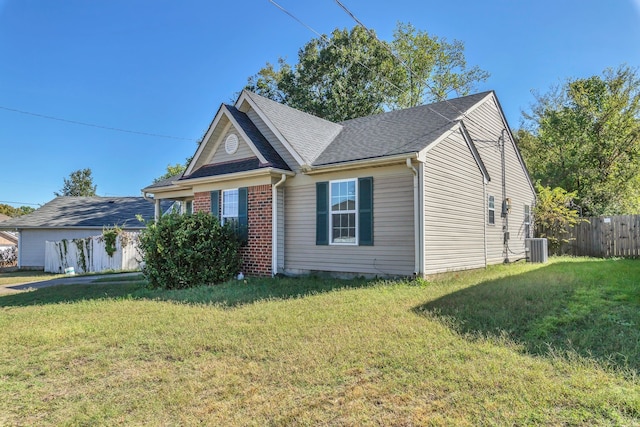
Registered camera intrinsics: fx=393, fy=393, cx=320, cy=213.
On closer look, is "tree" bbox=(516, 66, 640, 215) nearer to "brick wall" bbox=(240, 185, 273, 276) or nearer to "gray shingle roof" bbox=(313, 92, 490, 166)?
"gray shingle roof" bbox=(313, 92, 490, 166)

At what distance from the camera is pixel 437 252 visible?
31.5ft

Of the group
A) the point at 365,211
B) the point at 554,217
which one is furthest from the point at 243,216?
the point at 554,217

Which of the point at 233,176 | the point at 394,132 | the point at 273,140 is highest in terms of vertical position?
the point at 394,132

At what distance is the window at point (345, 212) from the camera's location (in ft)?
32.1

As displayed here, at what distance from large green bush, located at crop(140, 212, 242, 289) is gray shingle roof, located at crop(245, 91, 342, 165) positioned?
3.19 m

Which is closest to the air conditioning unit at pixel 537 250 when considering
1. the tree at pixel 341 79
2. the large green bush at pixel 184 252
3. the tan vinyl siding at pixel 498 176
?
the tan vinyl siding at pixel 498 176

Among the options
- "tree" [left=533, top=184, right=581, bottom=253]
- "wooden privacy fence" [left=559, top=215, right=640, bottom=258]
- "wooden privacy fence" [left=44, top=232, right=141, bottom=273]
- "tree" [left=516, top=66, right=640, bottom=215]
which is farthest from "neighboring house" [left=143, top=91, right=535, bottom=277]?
"tree" [left=516, top=66, right=640, bottom=215]

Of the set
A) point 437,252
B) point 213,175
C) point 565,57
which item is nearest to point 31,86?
point 213,175

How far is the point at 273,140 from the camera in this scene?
38.7 ft

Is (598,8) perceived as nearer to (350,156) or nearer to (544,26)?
(544,26)

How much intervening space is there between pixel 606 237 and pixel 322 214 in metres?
13.1

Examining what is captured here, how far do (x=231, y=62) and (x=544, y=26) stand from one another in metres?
12.4

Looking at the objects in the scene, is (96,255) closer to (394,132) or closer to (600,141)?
(394,132)

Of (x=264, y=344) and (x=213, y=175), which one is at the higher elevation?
(x=213, y=175)
